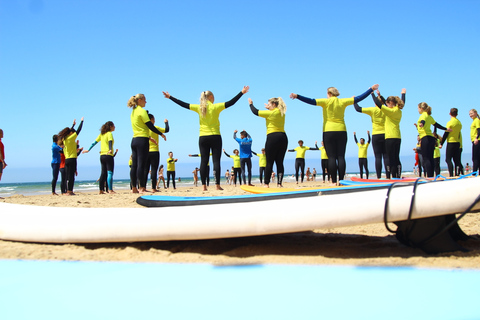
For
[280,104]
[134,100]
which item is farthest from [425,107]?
[134,100]

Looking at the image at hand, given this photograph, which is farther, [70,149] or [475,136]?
[475,136]

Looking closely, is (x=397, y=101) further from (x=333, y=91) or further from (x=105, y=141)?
(x=105, y=141)

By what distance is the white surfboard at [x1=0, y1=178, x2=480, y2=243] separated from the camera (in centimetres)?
255

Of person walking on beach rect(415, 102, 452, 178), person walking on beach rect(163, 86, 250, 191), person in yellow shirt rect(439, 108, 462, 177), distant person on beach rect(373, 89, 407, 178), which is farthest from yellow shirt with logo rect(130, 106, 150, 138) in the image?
person in yellow shirt rect(439, 108, 462, 177)

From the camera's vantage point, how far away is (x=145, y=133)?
750 cm

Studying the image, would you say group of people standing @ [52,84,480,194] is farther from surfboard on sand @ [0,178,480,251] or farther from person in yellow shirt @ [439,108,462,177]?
surfboard on sand @ [0,178,480,251]

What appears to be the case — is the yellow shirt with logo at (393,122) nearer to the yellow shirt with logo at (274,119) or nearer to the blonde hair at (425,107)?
the blonde hair at (425,107)

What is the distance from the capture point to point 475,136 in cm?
958

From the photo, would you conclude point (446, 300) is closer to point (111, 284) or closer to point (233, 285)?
point (233, 285)

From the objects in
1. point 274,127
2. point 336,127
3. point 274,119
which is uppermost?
point 274,119

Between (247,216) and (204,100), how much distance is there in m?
4.87

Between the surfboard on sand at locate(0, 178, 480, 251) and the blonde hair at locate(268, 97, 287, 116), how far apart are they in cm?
491

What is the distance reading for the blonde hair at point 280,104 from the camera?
755 centimetres

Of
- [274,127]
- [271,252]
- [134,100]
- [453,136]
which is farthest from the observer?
[453,136]
